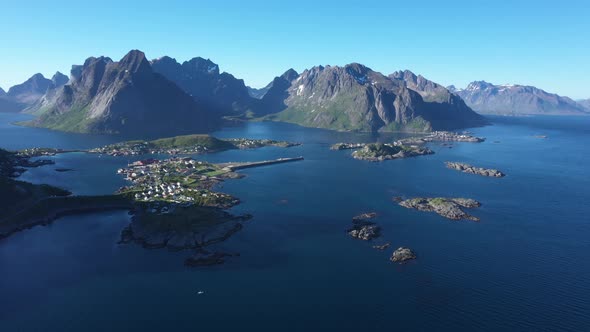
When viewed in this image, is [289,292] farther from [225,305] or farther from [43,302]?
[43,302]

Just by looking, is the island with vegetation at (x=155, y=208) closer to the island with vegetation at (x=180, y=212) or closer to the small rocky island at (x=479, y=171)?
the island with vegetation at (x=180, y=212)

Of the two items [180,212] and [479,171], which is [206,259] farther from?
[479,171]

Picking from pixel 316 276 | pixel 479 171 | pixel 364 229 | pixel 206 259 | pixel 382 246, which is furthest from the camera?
pixel 479 171

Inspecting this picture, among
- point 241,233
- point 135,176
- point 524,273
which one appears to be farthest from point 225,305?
point 135,176

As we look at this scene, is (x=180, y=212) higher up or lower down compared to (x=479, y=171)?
higher up

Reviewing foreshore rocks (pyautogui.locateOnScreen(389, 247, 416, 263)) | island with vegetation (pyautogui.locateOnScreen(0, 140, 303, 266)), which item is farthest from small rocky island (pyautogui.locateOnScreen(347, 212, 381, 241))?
island with vegetation (pyautogui.locateOnScreen(0, 140, 303, 266))

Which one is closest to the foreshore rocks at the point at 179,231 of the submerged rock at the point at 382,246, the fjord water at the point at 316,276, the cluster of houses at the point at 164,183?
the fjord water at the point at 316,276

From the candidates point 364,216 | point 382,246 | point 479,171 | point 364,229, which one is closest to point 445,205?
point 364,216
